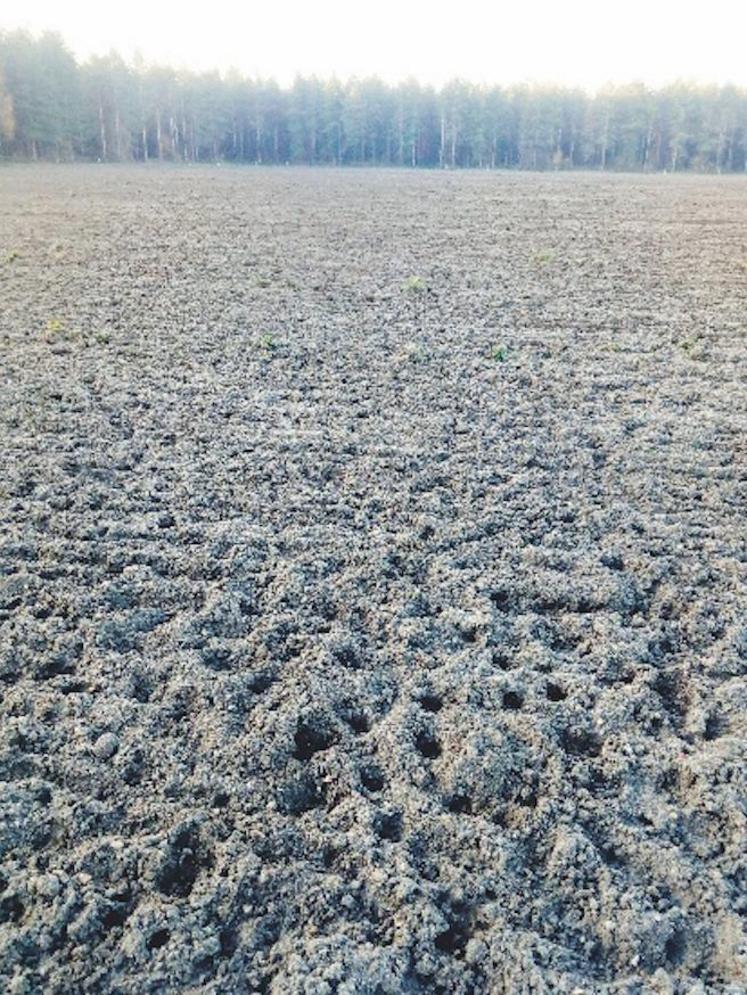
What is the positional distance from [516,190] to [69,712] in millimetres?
36113

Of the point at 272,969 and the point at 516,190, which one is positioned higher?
the point at 516,190

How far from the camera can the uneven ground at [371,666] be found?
296cm

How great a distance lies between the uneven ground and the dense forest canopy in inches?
3018

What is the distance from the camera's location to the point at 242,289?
1359 centimetres

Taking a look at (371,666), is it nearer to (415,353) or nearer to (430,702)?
(430,702)

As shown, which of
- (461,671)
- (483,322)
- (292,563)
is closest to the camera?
(461,671)

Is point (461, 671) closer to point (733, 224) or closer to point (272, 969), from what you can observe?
point (272, 969)

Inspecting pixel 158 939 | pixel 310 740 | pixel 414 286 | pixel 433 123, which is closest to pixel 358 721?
pixel 310 740

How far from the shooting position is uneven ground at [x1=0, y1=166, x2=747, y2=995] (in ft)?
9.73

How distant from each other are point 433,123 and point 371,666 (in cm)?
9074

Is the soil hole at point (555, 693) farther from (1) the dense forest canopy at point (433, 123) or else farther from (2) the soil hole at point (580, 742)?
(1) the dense forest canopy at point (433, 123)

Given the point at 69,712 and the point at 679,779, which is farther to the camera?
the point at 69,712

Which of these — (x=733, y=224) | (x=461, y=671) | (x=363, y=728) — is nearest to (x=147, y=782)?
(x=363, y=728)

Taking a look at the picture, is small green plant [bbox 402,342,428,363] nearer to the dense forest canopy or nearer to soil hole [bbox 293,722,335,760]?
soil hole [bbox 293,722,335,760]
